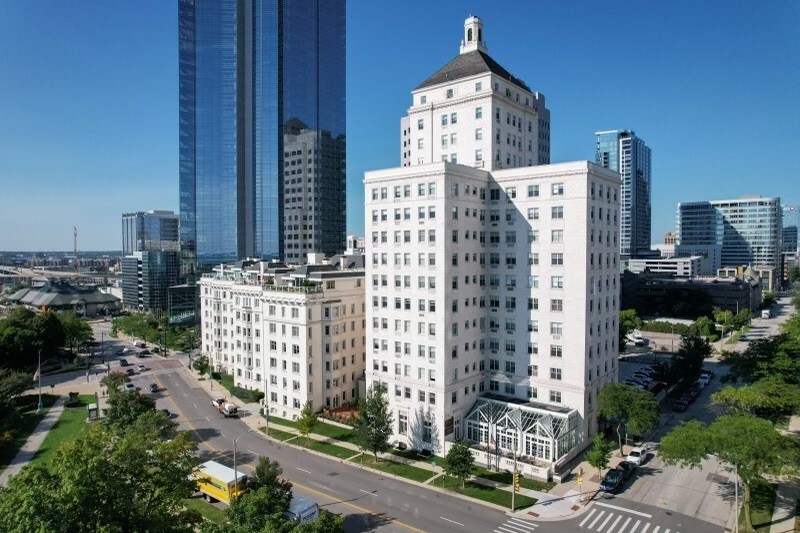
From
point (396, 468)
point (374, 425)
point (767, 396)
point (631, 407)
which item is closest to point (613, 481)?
point (631, 407)

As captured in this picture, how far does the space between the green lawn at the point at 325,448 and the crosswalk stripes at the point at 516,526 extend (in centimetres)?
2263

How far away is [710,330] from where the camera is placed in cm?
13925

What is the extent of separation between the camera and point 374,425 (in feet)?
191

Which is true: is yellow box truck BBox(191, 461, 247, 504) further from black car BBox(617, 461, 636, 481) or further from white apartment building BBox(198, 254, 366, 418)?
black car BBox(617, 461, 636, 481)

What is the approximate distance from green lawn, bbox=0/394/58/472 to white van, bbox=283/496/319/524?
40.4 meters

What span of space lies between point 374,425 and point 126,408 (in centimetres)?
3170

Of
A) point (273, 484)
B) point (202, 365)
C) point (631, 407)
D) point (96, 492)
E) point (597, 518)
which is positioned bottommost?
point (597, 518)

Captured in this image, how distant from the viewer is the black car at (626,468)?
52562 millimetres

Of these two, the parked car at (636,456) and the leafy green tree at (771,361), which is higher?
the leafy green tree at (771,361)

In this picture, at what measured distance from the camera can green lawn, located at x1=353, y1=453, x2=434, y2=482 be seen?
181ft

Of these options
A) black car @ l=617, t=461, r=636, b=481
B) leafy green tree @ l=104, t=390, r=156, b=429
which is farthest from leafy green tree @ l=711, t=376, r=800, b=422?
leafy green tree @ l=104, t=390, r=156, b=429

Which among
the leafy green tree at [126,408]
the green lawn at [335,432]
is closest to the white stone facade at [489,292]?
the green lawn at [335,432]

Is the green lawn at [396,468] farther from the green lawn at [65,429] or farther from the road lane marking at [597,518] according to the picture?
the green lawn at [65,429]

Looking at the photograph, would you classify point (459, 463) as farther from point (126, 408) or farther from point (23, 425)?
point (23, 425)
